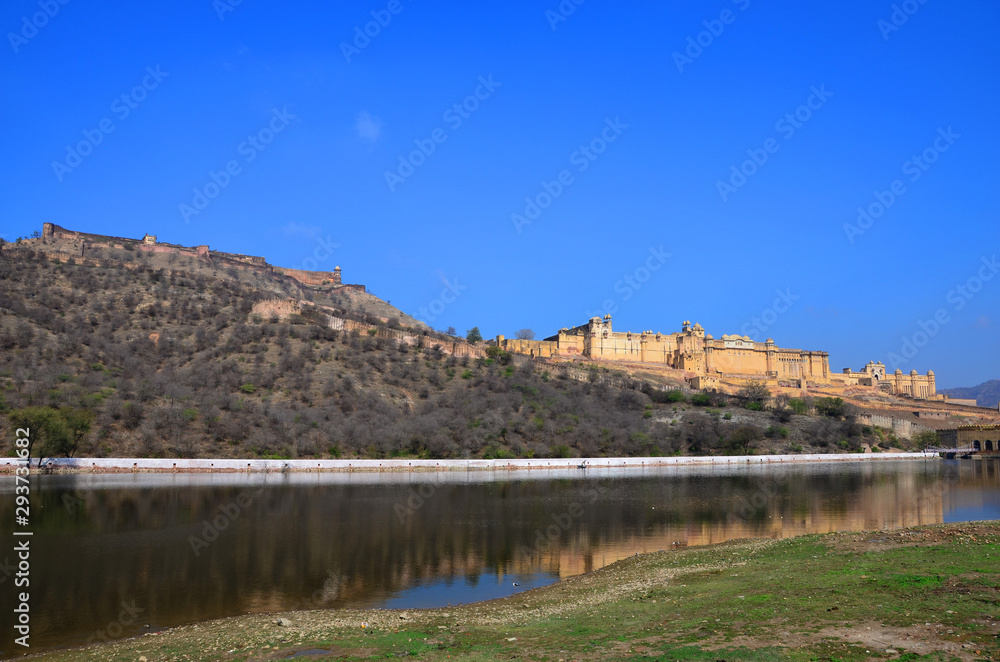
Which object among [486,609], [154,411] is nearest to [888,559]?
[486,609]

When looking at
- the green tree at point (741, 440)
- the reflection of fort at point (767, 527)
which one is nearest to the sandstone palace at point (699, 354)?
the green tree at point (741, 440)

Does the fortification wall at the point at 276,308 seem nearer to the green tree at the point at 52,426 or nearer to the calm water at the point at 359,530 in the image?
the green tree at the point at 52,426

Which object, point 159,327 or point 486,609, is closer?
point 486,609

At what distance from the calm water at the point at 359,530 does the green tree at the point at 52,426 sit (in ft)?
9.97

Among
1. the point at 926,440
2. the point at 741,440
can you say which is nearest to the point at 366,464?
the point at 741,440

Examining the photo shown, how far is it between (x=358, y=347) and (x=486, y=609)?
5215cm

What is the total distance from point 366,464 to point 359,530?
2257cm

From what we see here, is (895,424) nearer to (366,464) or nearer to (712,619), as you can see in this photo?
(366,464)

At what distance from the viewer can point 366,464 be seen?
44688 mm

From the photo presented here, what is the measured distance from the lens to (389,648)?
9.47m

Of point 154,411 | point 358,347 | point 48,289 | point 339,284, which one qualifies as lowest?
point 154,411

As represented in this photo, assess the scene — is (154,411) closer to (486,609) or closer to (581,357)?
(486,609)

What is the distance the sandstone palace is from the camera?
96500 mm

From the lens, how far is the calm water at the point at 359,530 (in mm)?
14516
